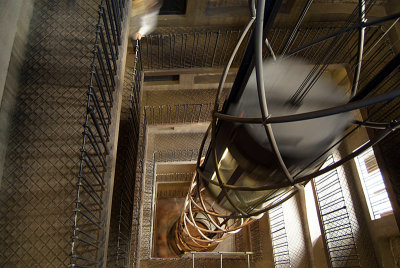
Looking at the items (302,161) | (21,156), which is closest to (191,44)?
(21,156)

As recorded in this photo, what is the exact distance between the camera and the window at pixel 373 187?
118 inches

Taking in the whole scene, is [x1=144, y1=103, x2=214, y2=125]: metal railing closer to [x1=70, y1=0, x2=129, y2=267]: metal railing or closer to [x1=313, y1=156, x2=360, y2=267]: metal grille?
[x1=313, y1=156, x2=360, y2=267]: metal grille

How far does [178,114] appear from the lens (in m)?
3.73

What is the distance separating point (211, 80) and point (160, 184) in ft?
10.5

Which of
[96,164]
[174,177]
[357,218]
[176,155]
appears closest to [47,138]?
[96,164]

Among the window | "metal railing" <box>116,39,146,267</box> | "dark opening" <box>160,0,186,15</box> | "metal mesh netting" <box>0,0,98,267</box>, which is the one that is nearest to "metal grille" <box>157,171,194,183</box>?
"metal railing" <box>116,39,146,267</box>

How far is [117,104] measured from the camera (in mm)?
1576

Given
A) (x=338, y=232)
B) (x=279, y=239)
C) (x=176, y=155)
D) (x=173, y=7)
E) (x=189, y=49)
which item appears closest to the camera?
(x=173, y=7)

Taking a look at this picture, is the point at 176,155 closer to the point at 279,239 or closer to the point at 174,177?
the point at 174,177

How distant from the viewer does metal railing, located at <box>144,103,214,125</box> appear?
3.70m

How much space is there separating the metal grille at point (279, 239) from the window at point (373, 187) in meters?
1.16

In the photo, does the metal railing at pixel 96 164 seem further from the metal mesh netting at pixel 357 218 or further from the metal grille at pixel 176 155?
the metal grille at pixel 176 155

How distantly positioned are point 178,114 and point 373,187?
240 centimetres

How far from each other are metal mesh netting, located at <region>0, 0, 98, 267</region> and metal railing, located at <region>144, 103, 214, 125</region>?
6.48 ft
